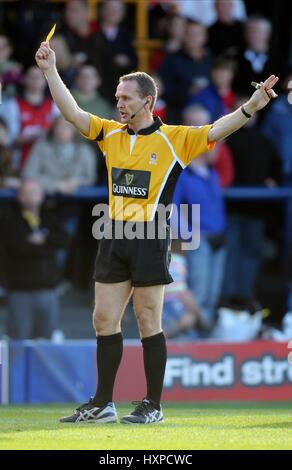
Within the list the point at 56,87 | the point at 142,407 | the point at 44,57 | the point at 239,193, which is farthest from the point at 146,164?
the point at 239,193

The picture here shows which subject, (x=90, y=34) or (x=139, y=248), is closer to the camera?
(x=139, y=248)

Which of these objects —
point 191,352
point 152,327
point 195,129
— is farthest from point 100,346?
point 191,352

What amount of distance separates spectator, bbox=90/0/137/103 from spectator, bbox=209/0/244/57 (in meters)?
1.12

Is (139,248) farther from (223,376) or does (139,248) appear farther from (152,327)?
(223,376)

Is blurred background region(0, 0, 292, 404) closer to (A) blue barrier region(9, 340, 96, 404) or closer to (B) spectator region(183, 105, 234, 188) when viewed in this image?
(B) spectator region(183, 105, 234, 188)

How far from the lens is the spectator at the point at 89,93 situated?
13547 mm

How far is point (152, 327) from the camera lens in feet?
25.3

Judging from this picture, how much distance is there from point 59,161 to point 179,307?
2079 mm

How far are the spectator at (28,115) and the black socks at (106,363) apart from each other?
5.87 meters

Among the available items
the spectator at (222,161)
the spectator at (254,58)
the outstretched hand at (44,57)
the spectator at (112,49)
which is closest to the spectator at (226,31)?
the spectator at (254,58)

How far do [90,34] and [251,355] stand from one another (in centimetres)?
448

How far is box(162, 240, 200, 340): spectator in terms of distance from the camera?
12.7 meters
